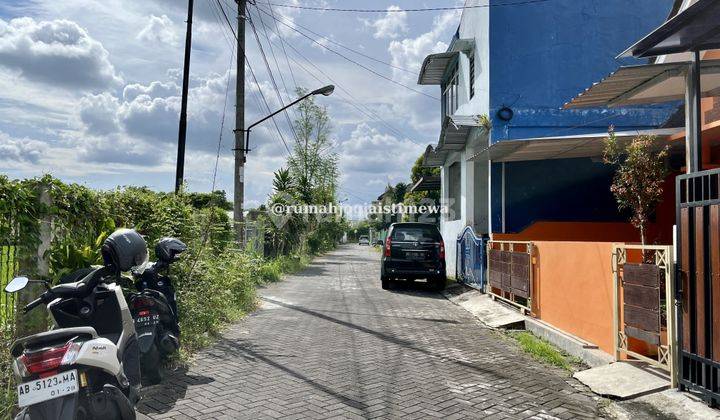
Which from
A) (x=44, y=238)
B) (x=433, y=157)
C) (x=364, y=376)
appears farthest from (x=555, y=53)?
(x=44, y=238)

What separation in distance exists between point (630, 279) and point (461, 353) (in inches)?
93.6

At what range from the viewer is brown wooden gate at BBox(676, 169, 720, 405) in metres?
4.57

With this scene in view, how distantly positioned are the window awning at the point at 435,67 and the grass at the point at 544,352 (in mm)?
11543

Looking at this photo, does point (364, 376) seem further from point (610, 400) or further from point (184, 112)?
point (184, 112)

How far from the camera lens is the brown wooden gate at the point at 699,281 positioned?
4.57 m

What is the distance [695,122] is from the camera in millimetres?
5324

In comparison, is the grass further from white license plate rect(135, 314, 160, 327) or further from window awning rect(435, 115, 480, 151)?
window awning rect(435, 115, 480, 151)

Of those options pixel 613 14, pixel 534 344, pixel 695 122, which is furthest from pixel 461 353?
pixel 613 14

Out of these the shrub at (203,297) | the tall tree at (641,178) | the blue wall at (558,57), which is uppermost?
the blue wall at (558,57)

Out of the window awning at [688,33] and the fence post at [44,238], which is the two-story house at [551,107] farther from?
the fence post at [44,238]

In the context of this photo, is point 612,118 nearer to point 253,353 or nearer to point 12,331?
point 253,353

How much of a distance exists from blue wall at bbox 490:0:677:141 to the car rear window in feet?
11.7

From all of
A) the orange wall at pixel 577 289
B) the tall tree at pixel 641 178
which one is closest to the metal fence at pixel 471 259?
the orange wall at pixel 577 289

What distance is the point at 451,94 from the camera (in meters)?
20.2
